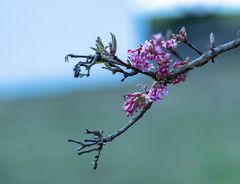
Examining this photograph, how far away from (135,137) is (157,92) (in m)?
8.54

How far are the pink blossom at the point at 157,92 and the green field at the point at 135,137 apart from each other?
5851 millimetres

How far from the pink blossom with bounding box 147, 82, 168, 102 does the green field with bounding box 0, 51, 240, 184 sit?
5.85 meters

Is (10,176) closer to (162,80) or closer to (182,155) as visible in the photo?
(182,155)

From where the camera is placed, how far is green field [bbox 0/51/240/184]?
27.0 feet

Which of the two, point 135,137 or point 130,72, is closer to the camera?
point 130,72

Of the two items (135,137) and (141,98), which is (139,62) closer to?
(141,98)

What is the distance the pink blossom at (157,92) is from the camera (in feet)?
4.06

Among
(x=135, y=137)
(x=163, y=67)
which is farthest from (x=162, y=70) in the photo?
(x=135, y=137)

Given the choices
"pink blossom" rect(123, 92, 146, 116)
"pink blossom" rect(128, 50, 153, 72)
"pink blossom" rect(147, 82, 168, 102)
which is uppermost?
"pink blossom" rect(128, 50, 153, 72)

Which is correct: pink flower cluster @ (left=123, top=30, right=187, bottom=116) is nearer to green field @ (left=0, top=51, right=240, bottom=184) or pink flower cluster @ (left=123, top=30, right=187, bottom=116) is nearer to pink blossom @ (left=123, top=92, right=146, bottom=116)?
pink blossom @ (left=123, top=92, right=146, bottom=116)

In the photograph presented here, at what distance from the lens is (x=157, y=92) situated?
1241 millimetres

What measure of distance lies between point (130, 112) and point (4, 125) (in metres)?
9.34

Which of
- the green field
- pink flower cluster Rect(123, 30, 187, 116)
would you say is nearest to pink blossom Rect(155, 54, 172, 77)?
pink flower cluster Rect(123, 30, 187, 116)

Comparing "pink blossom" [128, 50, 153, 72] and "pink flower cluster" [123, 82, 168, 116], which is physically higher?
"pink blossom" [128, 50, 153, 72]
